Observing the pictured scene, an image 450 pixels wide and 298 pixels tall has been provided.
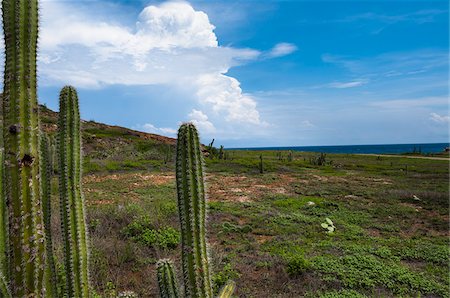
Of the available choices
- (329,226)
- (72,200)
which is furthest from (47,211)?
(329,226)

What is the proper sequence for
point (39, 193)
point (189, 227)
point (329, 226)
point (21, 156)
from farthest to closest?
point (329, 226) → point (189, 227) → point (39, 193) → point (21, 156)

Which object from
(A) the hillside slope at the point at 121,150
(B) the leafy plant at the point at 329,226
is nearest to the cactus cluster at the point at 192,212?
(B) the leafy plant at the point at 329,226

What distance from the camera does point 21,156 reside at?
2355mm

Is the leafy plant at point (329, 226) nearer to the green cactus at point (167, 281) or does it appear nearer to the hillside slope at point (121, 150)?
the green cactus at point (167, 281)

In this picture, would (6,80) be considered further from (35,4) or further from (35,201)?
(35,201)

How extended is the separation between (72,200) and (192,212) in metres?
1.27

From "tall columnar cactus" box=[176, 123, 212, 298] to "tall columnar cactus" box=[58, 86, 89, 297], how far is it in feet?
3.62

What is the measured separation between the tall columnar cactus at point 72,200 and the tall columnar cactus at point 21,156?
0.93 meters

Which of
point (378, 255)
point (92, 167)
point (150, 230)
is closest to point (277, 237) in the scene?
point (378, 255)

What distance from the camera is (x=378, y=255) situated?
29.6 ft

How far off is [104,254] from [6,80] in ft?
19.2

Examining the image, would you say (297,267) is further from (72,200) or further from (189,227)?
(72,200)

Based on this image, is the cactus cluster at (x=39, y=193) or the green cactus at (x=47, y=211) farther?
the green cactus at (x=47, y=211)

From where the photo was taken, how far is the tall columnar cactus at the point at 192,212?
2.95 m
